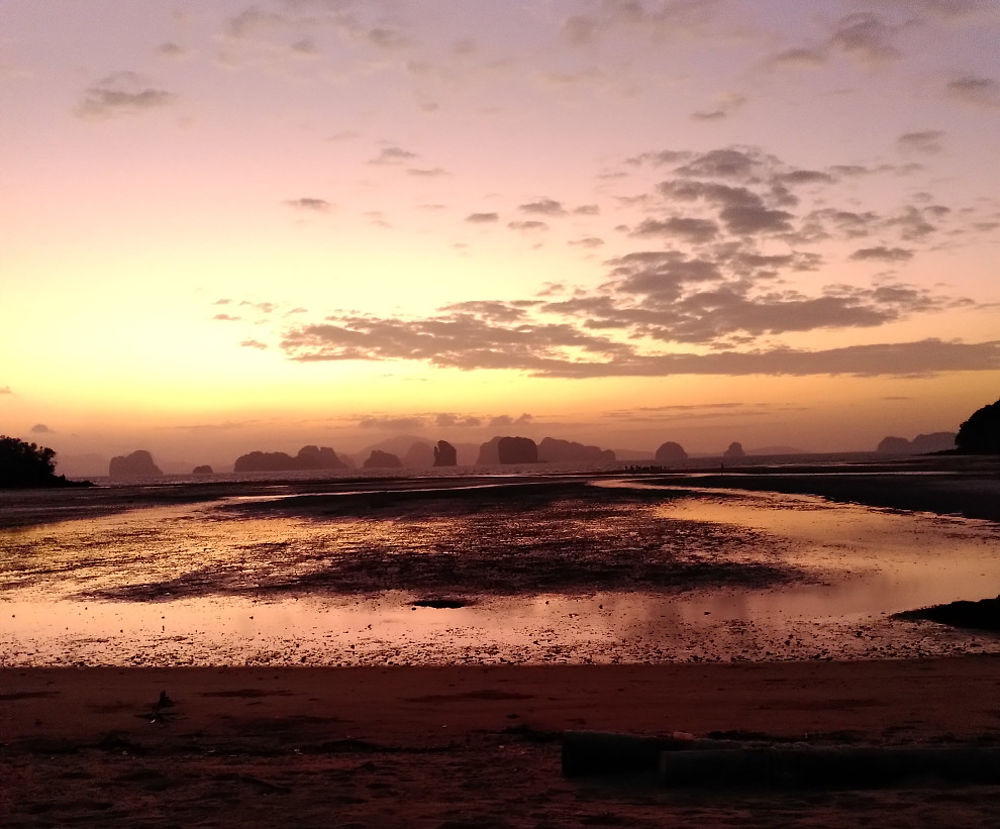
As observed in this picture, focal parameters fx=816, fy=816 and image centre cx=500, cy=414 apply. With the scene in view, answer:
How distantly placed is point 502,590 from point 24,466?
133 metres

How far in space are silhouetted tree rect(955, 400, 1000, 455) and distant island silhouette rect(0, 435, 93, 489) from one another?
555 ft

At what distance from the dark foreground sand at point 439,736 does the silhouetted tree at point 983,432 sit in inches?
6682

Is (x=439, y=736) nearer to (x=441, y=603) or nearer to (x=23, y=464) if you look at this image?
(x=441, y=603)

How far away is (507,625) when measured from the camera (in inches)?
653

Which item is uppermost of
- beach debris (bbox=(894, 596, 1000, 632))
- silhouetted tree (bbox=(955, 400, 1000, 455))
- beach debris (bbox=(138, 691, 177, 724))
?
silhouetted tree (bbox=(955, 400, 1000, 455))

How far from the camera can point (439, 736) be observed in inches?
384

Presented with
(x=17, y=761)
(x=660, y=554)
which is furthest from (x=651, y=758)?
(x=660, y=554)

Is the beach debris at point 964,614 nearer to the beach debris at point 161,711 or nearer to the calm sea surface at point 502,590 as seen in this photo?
the calm sea surface at point 502,590

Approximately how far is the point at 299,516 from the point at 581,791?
147ft

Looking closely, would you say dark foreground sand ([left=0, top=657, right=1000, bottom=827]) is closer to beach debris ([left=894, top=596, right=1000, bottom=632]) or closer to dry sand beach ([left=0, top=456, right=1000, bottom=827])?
dry sand beach ([left=0, top=456, right=1000, bottom=827])

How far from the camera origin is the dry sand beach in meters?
7.12

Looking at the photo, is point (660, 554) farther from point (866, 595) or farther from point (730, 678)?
point (730, 678)

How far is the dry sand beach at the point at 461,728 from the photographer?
712cm

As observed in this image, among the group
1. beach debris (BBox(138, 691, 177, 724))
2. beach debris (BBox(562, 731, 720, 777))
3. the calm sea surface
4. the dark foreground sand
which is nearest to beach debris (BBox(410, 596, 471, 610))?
the calm sea surface
